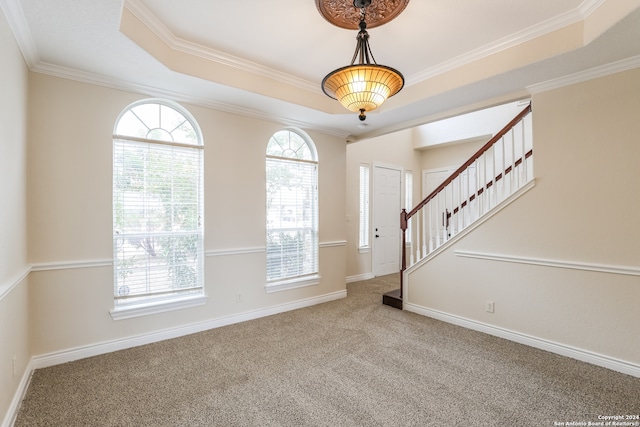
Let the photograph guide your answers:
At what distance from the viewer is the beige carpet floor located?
198 cm

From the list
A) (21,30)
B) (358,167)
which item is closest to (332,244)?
(358,167)

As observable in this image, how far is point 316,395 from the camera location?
2.21 meters

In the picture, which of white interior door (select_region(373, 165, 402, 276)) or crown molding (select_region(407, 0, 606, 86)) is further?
white interior door (select_region(373, 165, 402, 276))

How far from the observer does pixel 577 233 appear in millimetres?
2754

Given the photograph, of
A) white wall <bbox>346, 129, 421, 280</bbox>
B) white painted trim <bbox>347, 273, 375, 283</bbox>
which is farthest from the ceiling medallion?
white painted trim <bbox>347, 273, 375, 283</bbox>

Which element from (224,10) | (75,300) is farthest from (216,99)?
(75,300)

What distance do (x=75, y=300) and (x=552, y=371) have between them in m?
4.24

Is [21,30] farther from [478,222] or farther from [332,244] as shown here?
[478,222]

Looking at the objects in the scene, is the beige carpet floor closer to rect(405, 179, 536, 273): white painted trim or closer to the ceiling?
rect(405, 179, 536, 273): white painted trim

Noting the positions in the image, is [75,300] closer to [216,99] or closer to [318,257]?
[216,99]

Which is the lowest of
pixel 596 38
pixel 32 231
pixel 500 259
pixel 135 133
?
pixel 500 259

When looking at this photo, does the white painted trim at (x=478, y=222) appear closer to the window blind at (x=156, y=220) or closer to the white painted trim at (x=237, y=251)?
the white painted trim at (x=237, y=251)

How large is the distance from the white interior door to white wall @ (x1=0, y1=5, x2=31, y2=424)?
5.14 meters

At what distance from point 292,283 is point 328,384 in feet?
6.31
